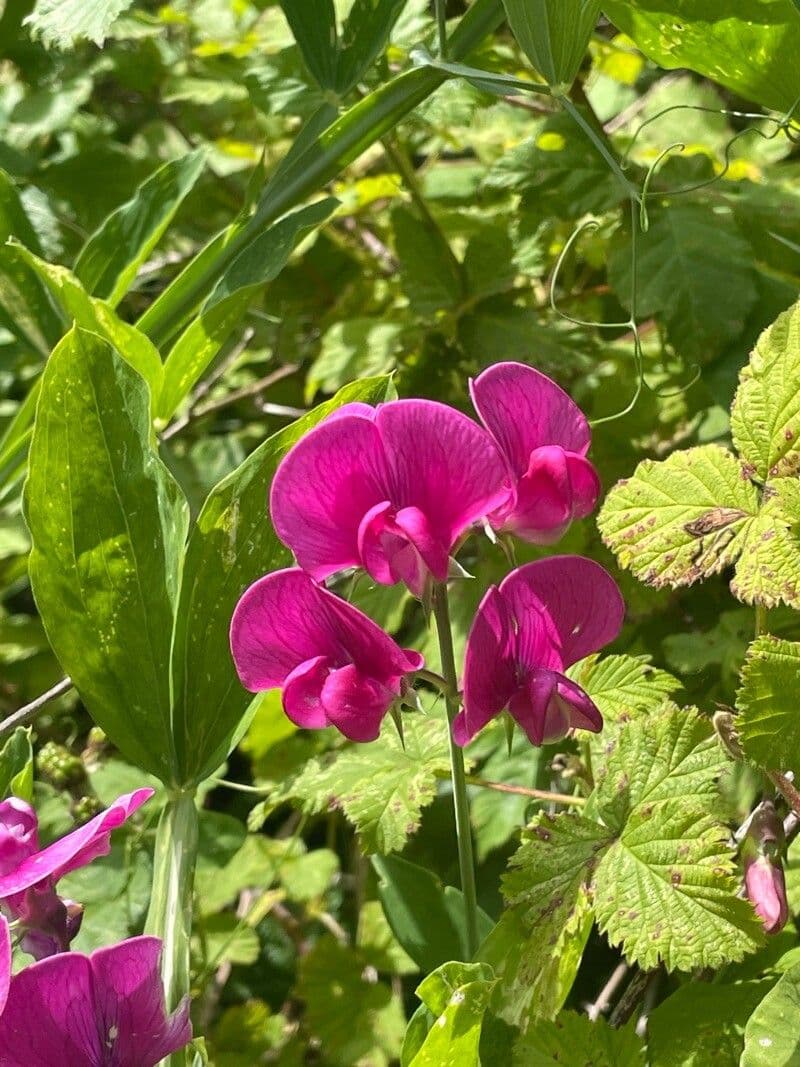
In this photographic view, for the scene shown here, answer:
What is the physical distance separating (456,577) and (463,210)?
3.58 feet

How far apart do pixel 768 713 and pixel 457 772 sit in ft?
0.65

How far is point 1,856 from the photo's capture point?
0.69 m

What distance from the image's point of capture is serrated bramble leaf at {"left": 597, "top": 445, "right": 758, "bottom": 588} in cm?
83

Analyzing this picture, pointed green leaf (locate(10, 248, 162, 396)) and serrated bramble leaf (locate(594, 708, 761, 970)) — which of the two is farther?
pointed green leaf (locate(10, 248, 162, 396))

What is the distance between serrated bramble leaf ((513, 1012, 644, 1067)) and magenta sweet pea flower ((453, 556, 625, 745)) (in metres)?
0.21

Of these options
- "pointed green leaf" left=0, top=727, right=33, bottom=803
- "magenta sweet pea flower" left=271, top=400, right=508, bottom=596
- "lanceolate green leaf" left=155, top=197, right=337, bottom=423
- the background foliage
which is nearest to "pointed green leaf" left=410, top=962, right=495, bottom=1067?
the background foliage

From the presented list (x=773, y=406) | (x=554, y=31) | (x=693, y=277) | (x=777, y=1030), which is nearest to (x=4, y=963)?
(x=777, y=1030)

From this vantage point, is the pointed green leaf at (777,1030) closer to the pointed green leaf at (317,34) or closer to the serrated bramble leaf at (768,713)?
the serrated bramble leaf at (768,713)

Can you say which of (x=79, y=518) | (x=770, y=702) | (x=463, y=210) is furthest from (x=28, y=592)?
(x=770, y=702)

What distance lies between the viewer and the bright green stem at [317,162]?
1.11m

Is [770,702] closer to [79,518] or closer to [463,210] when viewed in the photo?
[79,518]

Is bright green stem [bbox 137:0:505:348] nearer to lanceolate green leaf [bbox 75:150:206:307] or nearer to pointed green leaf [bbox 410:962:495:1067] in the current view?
lanceolate green leaf [bbox 75:150:206:307]

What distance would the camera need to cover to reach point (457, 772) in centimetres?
75

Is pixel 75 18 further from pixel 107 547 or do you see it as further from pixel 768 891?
pixel 768 891
